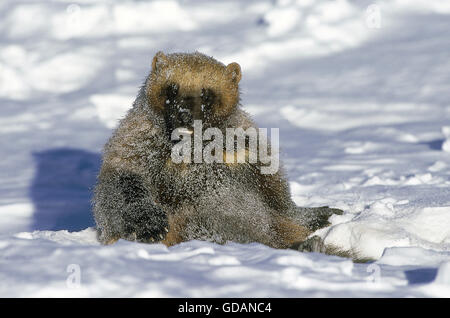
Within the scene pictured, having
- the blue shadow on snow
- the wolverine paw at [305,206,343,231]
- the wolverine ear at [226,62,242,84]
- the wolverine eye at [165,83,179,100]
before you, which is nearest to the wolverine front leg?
the wolverine eye at [165,83,179,100]

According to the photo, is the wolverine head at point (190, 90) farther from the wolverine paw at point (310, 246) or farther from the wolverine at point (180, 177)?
the wolverine paw at point (310, 246)

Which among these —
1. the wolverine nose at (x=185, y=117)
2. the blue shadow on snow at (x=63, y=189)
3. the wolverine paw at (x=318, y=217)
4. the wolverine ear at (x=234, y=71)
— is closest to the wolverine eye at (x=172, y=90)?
the wolverine nose at (x=185, y=117)

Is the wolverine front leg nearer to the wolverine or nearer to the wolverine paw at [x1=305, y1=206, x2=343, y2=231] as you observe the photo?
the wolverine

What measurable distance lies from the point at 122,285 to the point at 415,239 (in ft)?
9.20

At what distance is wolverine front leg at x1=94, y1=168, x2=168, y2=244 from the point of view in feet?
12.7

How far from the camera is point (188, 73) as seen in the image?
4148 mm

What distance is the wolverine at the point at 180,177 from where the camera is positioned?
157 inches

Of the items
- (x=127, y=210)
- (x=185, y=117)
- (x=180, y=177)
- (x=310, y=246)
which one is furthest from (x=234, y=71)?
(x=310, y=246)

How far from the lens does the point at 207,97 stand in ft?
13.7

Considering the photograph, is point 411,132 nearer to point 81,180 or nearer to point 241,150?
point 81,180

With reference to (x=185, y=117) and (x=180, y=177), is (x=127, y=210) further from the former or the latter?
(x=185, y=117)

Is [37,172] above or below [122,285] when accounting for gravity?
above

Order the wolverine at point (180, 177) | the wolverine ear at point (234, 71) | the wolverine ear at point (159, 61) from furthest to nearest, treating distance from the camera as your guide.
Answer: the wolverine ear at point (234, 71)
the wolverine ear at point (159, 61)
the wolverine at point (180, 177)

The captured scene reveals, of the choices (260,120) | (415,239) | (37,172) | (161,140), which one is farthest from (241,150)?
(260,120)
